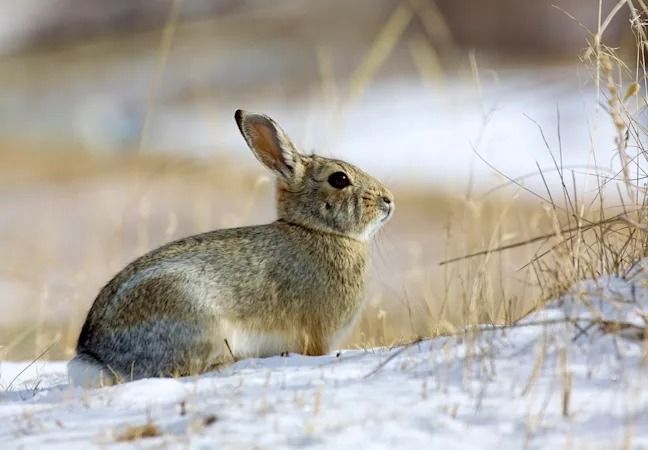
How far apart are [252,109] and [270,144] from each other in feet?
56.3

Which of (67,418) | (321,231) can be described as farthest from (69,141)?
(67,418)

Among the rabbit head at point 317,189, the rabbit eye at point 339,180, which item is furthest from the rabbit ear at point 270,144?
the rabbit eye at point 339,180

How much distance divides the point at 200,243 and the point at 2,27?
2705cm

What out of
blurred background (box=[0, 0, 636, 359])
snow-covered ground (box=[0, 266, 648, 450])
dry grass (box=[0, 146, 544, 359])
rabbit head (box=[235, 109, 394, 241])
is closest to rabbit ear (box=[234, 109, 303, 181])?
rabbit head (box=[235, 109, 394, 241])

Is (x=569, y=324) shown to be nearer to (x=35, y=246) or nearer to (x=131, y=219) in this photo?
(x=35, y=246)

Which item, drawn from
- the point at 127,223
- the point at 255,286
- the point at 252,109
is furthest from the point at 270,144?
the point at 252,109

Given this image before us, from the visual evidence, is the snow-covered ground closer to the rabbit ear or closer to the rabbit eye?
the rabbit eye

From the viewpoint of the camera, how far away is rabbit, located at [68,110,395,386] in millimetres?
5176

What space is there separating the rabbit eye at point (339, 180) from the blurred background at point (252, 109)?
261cm

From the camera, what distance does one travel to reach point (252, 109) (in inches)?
912

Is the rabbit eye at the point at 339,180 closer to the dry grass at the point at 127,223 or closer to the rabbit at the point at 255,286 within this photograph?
the rabbit at the point at 255,286

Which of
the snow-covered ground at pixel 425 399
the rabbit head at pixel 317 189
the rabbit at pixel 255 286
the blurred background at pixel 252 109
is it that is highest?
the blurred background at pixel 252 109

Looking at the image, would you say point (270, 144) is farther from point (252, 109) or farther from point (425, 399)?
point (252, 109)

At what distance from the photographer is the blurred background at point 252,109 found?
1396cm
